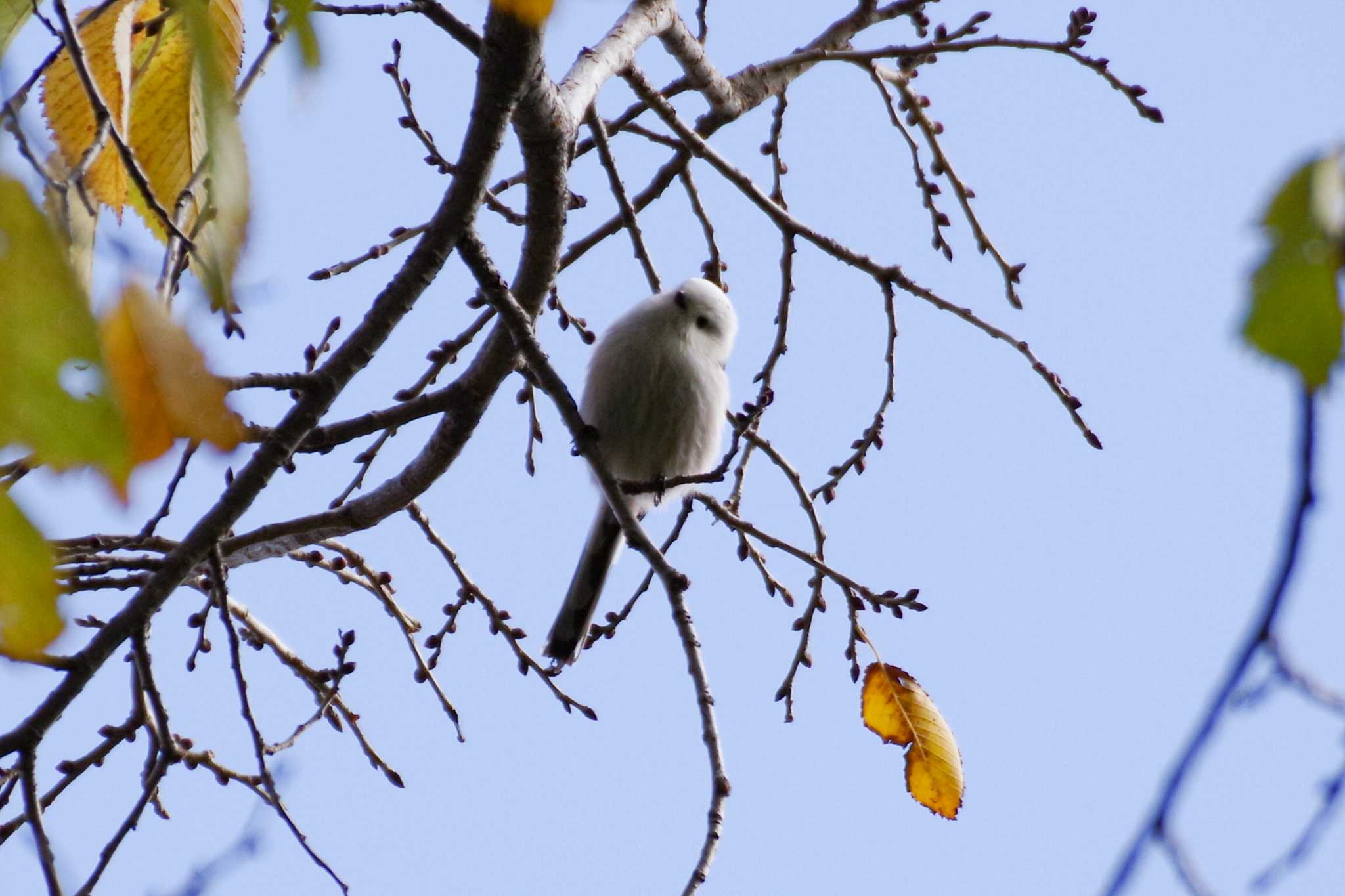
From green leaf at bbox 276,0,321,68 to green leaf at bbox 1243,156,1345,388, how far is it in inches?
21.5

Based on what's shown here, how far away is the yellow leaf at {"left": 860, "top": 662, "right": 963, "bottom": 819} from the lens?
9.18 feet

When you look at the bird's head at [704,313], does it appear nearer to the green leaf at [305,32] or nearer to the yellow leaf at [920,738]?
the yellow leaf at [920,738]

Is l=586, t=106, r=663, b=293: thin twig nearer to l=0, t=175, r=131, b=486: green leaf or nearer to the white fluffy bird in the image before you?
the white fluffy bird

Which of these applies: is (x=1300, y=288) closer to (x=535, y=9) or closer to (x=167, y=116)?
(x=535, y=9)

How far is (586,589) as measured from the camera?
3.78m

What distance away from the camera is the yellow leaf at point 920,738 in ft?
9.18

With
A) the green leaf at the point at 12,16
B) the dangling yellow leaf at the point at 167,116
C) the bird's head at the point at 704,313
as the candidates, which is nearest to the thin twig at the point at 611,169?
the bird's head at the point at 704,313

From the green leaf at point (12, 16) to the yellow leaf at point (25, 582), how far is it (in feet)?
2.39

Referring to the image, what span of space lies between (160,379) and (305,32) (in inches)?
11.8

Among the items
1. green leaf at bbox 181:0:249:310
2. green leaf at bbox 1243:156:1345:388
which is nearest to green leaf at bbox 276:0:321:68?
green leaf at bbox 181:0:249:310

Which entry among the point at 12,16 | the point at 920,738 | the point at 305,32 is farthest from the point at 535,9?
the point at 920,738

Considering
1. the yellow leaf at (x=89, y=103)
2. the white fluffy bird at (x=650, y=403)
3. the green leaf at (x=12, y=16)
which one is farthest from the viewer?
the white fluffy bird at (x=650, y=403)

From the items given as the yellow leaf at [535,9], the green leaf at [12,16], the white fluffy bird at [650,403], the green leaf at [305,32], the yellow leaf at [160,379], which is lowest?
the yellow leaf at [160,379]

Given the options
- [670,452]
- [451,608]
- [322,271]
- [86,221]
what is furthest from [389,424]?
[86,221]
